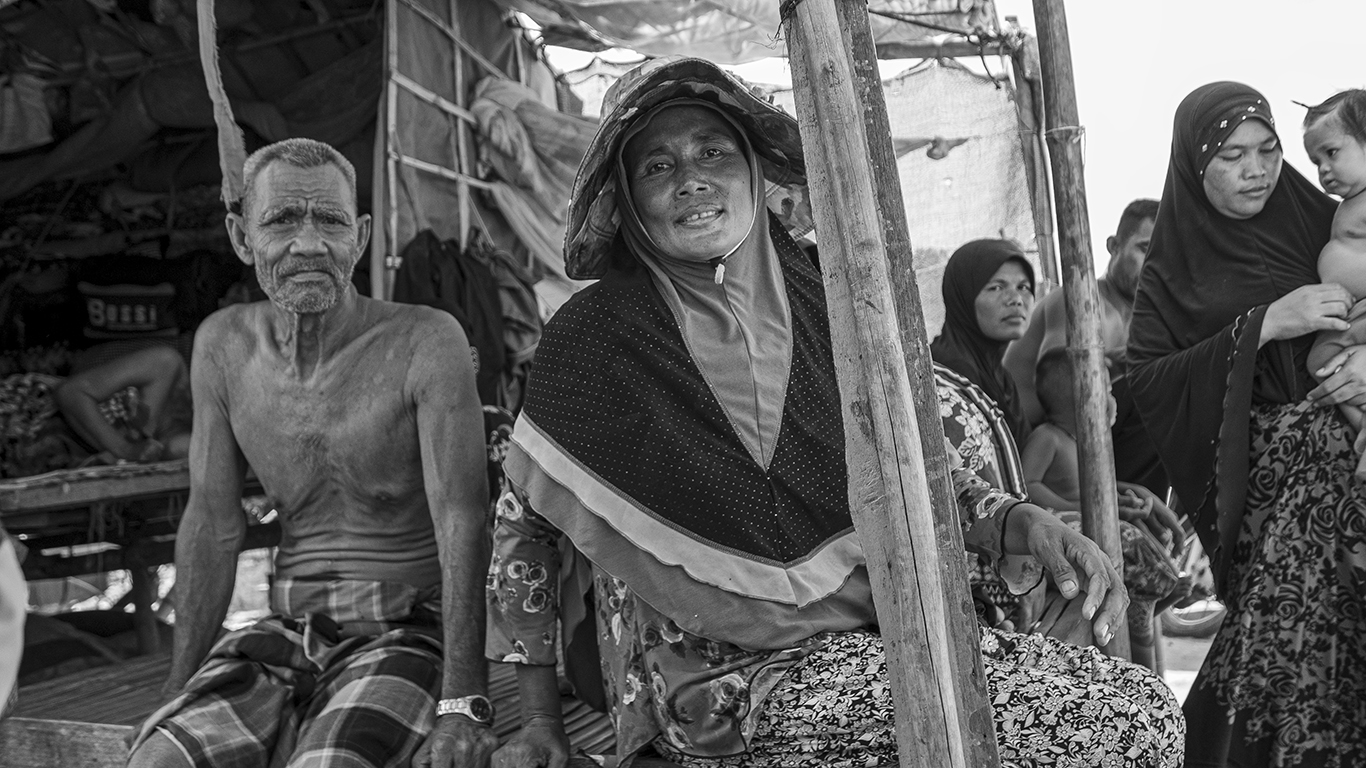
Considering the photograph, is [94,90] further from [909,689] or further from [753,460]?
[909,689]

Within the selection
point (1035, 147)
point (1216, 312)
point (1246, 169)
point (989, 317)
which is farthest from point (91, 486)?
point (1035, 147)

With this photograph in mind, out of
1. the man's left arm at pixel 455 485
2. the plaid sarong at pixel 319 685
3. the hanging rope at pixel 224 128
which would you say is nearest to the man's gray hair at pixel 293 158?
the hanging rope at pixel 224 128

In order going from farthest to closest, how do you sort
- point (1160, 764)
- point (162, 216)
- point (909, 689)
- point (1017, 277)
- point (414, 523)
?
point (162, 216) → point (1017, 277) → point (414, 523) → point (1160, 764) → point (909, 689)

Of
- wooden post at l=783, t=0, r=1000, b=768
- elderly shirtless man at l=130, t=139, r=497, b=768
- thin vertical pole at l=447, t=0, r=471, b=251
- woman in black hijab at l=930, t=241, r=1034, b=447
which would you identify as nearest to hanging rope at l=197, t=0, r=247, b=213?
elderly shirtless man at l=130, t=139, r=497, b=768

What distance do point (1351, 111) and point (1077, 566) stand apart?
1546mm

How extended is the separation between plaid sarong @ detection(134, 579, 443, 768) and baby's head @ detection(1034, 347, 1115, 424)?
7.94 feet

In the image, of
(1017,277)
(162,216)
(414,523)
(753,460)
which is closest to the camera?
(753,460)

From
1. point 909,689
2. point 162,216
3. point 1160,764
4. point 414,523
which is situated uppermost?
point 162,216

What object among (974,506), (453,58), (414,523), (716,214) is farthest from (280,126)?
(974,506)

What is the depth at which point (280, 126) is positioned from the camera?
5.67 m

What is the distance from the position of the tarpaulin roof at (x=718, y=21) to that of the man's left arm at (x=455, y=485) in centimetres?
302

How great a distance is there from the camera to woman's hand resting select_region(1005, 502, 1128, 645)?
2115 mm

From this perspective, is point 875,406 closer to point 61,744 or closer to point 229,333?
point 229,333

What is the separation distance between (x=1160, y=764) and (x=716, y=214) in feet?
4.25
